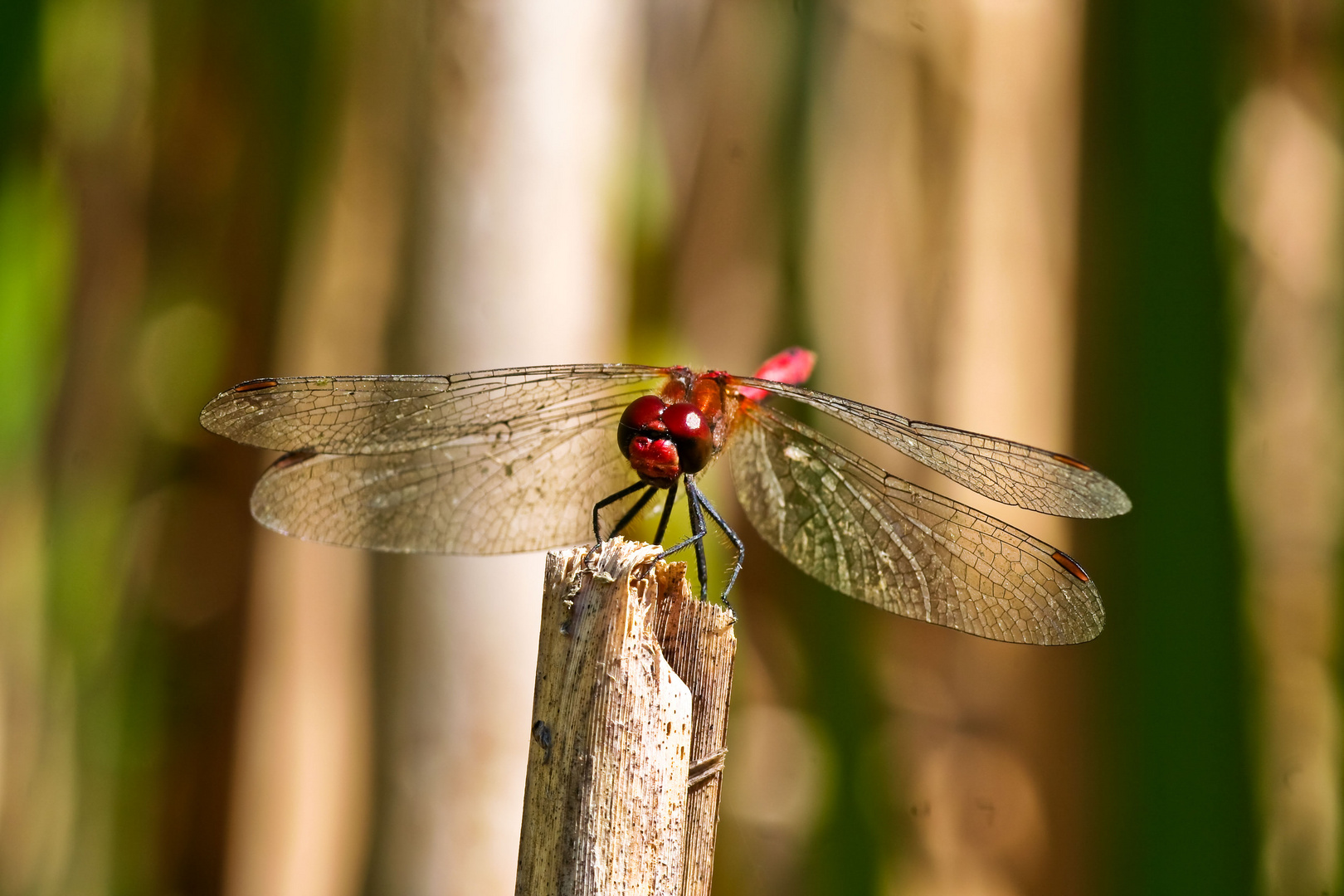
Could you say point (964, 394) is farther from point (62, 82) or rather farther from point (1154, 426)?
point (62, 82)

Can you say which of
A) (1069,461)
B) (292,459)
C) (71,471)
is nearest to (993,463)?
(1069,461)

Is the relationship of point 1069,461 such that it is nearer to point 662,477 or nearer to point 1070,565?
point 1070,565

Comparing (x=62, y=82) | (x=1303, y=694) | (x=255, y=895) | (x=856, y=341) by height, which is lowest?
(x=255, y=895)

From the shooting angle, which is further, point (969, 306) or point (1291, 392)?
point (969, 306)

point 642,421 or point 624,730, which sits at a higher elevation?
point 642,421

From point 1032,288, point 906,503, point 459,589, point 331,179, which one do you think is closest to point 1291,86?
point 1032,288

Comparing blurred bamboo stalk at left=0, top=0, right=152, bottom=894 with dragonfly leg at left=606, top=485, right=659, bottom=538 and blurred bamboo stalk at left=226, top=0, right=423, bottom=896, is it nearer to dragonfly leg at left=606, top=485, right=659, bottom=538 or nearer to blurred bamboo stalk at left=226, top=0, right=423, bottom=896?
blurred bamboo stalk at left=226, top=0, right=423, bottom=896
